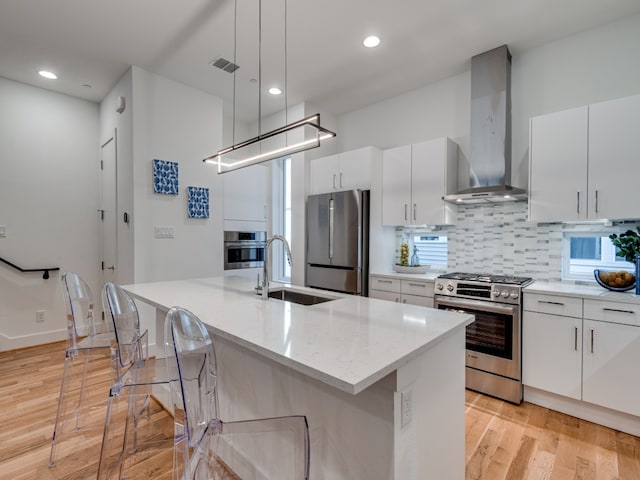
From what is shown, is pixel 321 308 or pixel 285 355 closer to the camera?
pixel 285 355

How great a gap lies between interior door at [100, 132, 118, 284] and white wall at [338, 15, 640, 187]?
3222 mm

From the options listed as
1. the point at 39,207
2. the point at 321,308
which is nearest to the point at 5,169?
the point at 39,207

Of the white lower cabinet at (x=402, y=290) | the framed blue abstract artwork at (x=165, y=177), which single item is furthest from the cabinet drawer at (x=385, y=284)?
the framed blue abstract artwork at (x=165, y=177)

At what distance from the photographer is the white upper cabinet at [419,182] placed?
3.26m

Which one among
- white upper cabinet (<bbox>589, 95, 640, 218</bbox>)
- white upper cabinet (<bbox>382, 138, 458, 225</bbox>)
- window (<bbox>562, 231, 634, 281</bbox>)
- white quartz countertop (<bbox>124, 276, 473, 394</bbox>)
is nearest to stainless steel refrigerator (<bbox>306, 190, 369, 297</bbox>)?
white upper cabinet (<bbox>382, 138, 458, 225</bbox>)

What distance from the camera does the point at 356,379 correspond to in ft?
2.94

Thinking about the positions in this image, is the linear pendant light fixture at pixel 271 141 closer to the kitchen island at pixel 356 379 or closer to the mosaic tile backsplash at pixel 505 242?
the kitchen island at pixel 356 379

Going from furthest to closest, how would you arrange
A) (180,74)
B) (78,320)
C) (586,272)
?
(180,74)
(586,272)
(78,320)

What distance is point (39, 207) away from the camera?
3904mm

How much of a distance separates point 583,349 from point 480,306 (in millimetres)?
710

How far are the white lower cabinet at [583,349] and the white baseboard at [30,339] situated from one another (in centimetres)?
507

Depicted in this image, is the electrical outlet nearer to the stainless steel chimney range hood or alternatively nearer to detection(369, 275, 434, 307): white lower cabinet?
detection(369, 275, 434, 307): white lower cabinet

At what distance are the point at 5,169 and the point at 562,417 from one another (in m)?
5.92

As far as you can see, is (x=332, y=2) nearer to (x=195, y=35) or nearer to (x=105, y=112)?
(x=195, y=35)
